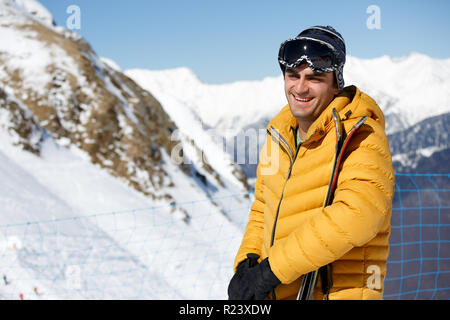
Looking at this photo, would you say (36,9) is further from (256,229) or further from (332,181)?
(332,181)

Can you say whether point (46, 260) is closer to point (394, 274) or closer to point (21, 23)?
point (21, 23)

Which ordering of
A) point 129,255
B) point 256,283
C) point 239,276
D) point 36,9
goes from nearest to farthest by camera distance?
point 256,283
point 239,276
point 129,255
point 36,9

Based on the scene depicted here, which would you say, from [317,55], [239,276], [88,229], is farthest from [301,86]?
[88,229]

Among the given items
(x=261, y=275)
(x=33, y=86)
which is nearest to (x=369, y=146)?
(x=261, y=275)

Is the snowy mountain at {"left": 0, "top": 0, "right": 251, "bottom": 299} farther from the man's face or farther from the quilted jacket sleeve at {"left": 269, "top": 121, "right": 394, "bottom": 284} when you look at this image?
the quilted jacket sleeve at {"left": 269, "top": 121, "right": 394, "bottom": 284}

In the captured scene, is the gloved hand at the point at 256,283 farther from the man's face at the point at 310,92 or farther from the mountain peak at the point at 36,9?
the mountain peak at the point at 36,9

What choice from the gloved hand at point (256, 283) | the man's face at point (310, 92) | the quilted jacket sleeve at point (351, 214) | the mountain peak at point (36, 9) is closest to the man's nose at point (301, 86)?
the man's face at point (310, 92)

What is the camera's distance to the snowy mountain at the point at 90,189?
1164cm

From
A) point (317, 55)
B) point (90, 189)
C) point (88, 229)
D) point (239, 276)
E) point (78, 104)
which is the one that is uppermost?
point (78, 104)

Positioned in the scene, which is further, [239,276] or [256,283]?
[239,276]

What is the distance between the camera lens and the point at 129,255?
15297mm

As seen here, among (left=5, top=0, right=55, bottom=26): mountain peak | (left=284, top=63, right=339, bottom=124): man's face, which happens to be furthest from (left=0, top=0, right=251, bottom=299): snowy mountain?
(left=284, top=63, right=339, bottom=124): man's face

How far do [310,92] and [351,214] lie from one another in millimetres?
916

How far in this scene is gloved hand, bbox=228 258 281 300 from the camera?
2.19 metres
